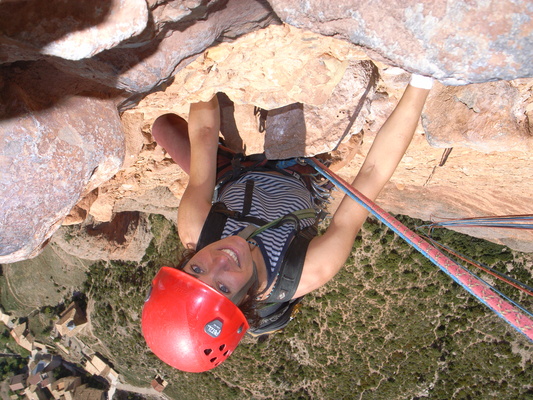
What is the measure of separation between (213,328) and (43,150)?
4.59 feet

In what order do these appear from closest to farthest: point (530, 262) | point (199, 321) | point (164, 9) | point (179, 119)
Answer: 1. point (164, 9)
2. point (199, 321)
3. point (179, 119)
4. point (530, 262)

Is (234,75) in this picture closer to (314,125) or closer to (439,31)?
(314,125)

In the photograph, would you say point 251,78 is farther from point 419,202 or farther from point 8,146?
point 419,202

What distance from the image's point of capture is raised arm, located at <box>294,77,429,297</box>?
8.02 feet

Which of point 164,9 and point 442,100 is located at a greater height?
point 164,9

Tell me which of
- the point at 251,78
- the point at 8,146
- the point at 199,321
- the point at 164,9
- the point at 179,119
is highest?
the point at 164,9

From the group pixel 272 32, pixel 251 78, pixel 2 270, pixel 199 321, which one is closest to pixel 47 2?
pixel 272 32

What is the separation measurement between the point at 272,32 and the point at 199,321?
1730mm

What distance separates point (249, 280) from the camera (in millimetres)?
2342

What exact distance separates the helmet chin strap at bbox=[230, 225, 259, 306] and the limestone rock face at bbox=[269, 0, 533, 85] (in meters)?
1.42

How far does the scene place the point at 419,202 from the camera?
5.34 metres

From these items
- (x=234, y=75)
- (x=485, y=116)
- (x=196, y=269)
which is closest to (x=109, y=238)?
(x=196, y=269)

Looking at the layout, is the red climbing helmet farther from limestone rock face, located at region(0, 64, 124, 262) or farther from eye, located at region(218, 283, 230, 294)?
limestone rock face, located at region(0, 64, 124, 262)

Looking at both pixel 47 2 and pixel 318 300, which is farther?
pixel 318 300
